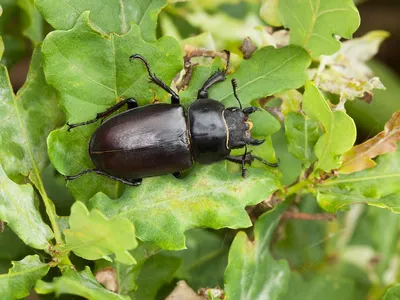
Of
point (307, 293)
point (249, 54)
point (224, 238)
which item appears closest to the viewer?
point (249, 54)

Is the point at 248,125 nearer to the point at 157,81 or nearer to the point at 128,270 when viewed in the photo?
the point at 157,81

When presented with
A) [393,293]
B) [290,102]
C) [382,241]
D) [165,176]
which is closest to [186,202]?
[165,176]

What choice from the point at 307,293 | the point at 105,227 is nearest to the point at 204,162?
the point at 105,227

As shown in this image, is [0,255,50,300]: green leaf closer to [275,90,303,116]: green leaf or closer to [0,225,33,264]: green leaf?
[0,225,33,264]: green leaf

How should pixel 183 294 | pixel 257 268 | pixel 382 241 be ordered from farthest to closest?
pixel 382 241, pixel 257 268, pixel 183 294

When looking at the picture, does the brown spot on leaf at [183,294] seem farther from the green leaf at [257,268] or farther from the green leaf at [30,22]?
the green leaf at [30,22]

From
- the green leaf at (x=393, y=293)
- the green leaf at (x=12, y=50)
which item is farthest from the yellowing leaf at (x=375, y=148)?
the green leaf at (x=12, y=50)

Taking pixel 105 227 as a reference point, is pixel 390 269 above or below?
below

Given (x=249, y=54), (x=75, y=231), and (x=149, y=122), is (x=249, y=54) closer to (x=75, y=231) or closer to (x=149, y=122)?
(x=149, y=122)
